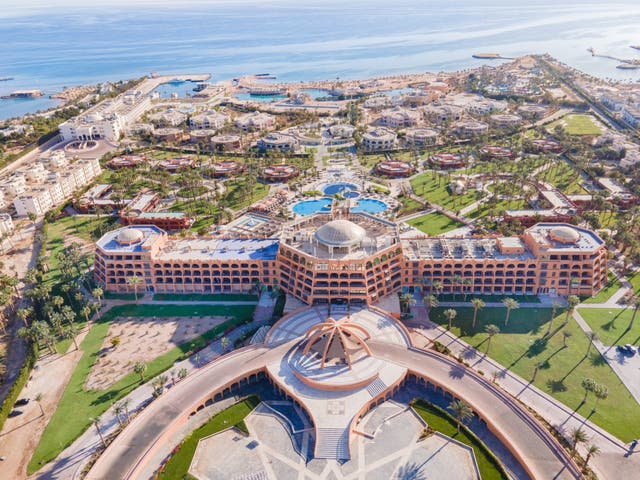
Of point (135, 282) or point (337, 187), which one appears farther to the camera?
point (337, 187)

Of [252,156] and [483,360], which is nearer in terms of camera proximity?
[483,360]

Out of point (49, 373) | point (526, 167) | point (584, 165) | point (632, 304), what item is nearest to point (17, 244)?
point (49, 373)

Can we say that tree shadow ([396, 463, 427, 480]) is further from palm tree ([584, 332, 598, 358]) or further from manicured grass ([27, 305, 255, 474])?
manicured grass ([27, 305, 255, 474])

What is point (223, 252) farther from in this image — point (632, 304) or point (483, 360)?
point (632, 304)

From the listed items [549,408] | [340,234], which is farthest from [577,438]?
[340,234]

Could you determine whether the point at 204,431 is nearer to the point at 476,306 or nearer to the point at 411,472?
the point at 411,472
